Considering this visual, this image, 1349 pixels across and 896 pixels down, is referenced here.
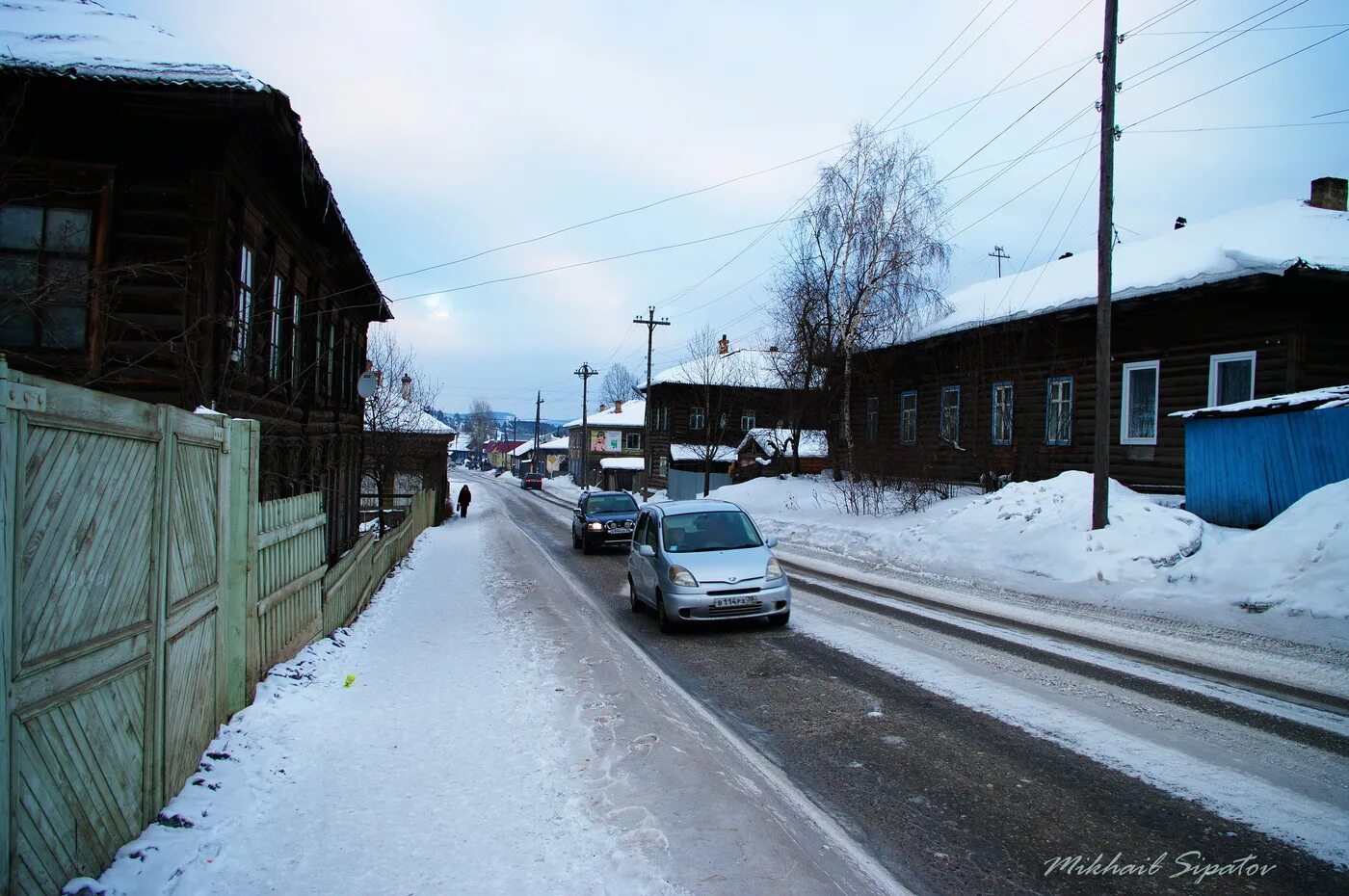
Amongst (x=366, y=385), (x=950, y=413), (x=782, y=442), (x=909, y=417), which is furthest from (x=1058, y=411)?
(x=366, y=385)

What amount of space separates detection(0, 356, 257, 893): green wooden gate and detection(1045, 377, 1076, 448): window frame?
21.3 metres

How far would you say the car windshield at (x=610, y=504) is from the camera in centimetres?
2178

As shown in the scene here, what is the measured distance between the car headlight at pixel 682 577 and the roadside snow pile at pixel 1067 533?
6.63 metres

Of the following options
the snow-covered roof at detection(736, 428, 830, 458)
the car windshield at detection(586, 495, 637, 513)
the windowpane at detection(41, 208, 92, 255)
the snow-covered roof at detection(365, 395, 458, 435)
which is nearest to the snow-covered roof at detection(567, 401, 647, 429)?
the snow-covered roof at detection(736, 428, 830, 458)

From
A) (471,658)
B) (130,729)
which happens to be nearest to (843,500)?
(471,658)

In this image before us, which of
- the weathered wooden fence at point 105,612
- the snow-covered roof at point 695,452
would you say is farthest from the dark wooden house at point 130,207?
the snow-covered roof at point 695,452

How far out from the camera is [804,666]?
7684 millimetres

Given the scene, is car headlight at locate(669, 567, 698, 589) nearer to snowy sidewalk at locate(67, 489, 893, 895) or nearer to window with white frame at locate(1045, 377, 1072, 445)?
snowy sidewalk at locate(67, 489, 893, 895)

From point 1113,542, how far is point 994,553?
228cm

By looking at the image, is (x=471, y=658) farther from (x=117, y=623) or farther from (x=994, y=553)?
(x=994, y=553)

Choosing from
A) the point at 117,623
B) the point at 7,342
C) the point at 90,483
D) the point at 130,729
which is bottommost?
the point at 130,729

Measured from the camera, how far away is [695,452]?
44.5 meters

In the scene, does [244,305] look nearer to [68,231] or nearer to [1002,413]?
[68,231]

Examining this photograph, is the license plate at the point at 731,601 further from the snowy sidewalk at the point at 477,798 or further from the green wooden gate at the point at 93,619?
the green wooden gate at the point at 93,619
